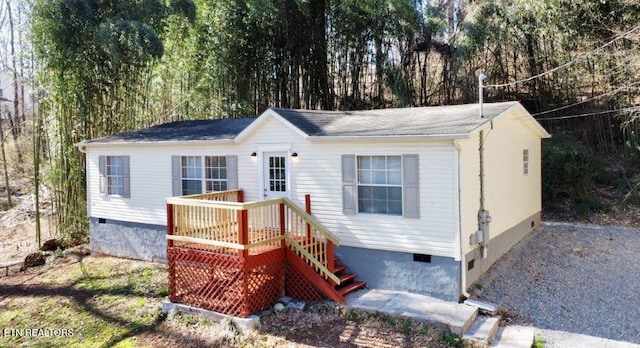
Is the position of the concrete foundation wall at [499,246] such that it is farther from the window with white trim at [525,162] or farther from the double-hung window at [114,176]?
the double-hung window at [114,176]

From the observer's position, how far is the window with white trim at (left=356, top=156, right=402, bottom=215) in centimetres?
712

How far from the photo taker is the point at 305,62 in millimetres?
14023

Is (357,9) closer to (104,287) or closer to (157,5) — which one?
(157,5)

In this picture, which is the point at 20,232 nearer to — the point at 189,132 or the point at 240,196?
the point at 189,132

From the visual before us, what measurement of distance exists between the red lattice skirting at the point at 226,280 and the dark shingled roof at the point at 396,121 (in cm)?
240

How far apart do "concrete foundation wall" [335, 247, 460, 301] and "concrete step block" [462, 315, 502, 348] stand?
0.64 meters

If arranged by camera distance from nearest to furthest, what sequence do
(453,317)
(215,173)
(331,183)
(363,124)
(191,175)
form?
(453,317)
(331,183)
(363,124)
(215,173)
(191,175)

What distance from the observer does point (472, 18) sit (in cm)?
1310

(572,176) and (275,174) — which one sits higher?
(275,174)

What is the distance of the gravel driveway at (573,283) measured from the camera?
6.29 meters

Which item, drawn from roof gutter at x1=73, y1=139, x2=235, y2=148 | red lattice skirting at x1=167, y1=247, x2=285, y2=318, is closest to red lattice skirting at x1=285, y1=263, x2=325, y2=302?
red lattice skirting at x1=167, y1=247, x2=285, y2=318

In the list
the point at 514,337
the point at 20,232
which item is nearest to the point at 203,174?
the point at 514,337

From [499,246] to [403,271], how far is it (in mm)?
2453

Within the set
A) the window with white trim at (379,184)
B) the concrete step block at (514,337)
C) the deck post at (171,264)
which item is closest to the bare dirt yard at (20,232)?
the deck post at (171,264)
